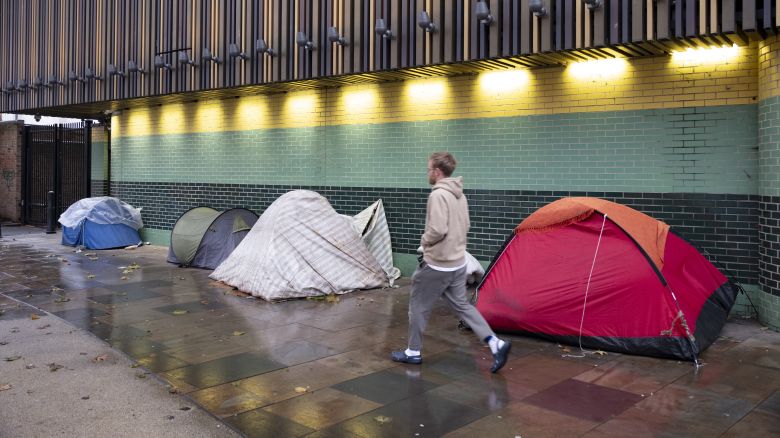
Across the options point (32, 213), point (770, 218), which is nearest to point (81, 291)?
point (770, 218)

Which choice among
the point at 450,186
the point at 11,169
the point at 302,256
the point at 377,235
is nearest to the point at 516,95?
the point at 377,235

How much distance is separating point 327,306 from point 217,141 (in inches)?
275

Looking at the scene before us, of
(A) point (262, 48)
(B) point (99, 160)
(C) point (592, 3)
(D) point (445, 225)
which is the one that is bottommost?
(D) point (445, 225)

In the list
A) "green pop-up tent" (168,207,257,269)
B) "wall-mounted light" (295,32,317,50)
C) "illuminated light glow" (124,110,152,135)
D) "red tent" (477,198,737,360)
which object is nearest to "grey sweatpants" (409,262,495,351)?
"red tent" (477,198,737,360)

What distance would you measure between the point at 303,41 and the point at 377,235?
351 centimetres

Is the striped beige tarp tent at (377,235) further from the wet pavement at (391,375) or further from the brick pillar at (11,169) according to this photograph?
the brick pillar at (11,169)

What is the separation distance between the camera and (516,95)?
10.0m

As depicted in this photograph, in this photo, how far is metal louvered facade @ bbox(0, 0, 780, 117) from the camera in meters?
7.93

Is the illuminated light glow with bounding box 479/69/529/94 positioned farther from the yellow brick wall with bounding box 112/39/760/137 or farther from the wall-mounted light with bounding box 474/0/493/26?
the wall-mounted light with bounding box 474/0/493/26

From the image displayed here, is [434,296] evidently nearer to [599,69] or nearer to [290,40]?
[599,69]

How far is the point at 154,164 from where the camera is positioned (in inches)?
637

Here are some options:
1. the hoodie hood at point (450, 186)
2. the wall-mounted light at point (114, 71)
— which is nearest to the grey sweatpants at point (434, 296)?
the hoodie hood at point (450, 186)

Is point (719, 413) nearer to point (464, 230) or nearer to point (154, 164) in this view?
point (464, 230)

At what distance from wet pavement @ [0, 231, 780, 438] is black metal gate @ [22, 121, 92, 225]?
34.9 feet
